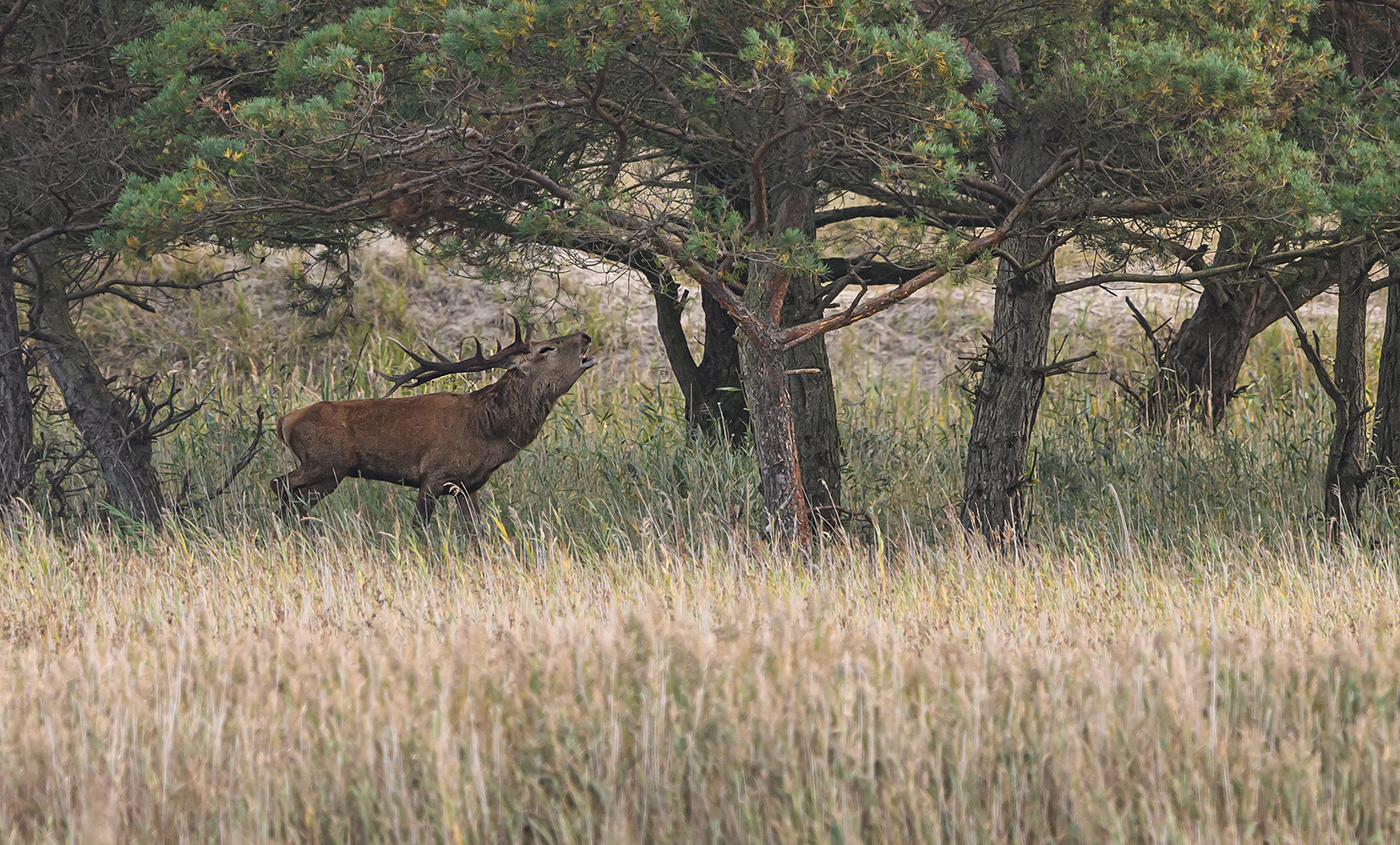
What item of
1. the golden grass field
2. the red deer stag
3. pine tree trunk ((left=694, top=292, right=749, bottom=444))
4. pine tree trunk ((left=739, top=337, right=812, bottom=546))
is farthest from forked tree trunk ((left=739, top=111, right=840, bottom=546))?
pine tree trunk ((left=694, top=292, right=749, bottom=444))

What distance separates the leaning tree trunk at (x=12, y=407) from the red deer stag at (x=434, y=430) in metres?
1.70

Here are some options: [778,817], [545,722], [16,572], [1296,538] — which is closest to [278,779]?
[545,722]

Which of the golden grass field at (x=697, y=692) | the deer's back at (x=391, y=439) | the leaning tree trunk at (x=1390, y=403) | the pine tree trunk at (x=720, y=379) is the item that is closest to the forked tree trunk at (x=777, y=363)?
the golden grass field at (x=697, y=692)

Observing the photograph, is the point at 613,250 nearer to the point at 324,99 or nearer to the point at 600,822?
the point at 324,99

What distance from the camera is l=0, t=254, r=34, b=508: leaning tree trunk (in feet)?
27.9

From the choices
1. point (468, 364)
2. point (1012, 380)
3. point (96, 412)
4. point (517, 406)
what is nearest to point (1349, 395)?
point (1012, 380)

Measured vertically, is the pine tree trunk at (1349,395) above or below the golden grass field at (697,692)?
above

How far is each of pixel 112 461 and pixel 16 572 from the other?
136 centimetres

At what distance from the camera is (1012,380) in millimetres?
8008

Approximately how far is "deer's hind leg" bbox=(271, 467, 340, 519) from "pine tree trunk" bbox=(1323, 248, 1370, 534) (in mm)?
5864

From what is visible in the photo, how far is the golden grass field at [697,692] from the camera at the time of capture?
391 cm

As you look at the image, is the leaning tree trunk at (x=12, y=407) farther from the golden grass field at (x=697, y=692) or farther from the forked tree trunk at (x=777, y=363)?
the forked tree trunk at (x=777, y=363)

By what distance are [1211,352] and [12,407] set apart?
9.13 m

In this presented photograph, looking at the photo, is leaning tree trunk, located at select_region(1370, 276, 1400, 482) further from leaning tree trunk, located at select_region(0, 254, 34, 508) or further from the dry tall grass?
leaning tree trunk, located at select_region(0, 254, 34, 508)
